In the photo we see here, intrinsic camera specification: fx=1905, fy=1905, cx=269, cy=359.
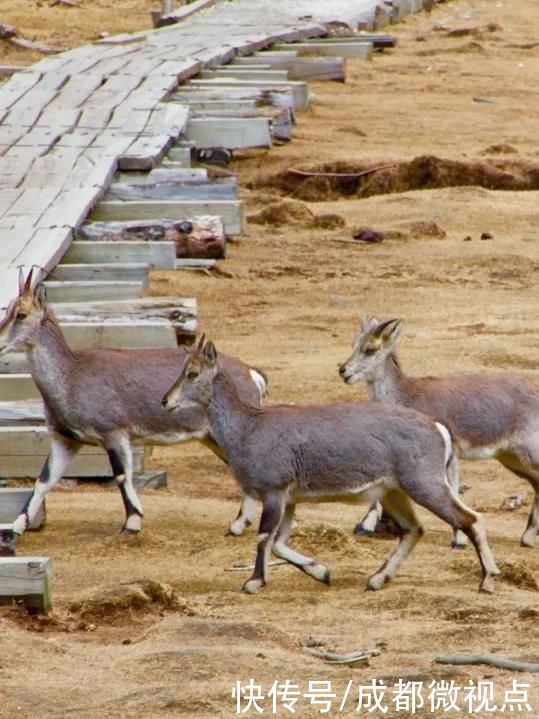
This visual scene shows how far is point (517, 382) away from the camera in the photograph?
31.0ft

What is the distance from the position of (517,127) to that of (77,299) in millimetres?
9840

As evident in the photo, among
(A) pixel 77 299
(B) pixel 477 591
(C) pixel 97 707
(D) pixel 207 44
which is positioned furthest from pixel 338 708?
(D) pixel 207 44

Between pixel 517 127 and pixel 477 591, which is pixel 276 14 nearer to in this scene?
pixel 517 127

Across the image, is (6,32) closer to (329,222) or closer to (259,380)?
(329,222)

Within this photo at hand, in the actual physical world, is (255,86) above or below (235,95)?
below

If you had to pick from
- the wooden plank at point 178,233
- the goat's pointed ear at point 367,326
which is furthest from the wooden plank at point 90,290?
the goat's pointed ear at point 367,326

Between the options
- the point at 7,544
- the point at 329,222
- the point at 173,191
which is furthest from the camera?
the point at 329,222

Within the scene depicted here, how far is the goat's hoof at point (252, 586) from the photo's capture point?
8.01 m

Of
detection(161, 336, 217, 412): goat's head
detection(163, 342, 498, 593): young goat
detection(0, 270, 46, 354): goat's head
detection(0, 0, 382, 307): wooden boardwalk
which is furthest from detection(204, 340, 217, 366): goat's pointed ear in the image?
detection(0, 0, 382, 307): wooden boardwalk

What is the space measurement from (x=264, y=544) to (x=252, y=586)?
193 mm

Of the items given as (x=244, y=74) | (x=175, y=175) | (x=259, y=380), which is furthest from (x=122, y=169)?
(x=244, y=74)

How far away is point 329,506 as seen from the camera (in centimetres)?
985

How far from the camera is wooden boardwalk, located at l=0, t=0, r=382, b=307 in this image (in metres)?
12.7

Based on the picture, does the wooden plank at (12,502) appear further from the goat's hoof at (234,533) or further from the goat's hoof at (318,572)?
the goat's hoof at (318,572)
